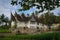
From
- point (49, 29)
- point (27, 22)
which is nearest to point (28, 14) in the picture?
point (27, 22)

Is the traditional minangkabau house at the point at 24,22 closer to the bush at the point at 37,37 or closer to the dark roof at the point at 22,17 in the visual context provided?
the dark roof at the point at 22,17

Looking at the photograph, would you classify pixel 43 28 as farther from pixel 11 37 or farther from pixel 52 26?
pixel 11 37

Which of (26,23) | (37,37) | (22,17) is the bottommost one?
(37,37)

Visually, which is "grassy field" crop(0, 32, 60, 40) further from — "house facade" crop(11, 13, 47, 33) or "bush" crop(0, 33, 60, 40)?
"house facade" crop(11, 13, 47, 33)

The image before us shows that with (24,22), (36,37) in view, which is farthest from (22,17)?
(36,37)

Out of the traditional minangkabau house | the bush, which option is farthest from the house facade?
the bush

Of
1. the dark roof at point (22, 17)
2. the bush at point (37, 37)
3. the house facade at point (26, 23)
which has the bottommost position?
the bush at point (37, 37)

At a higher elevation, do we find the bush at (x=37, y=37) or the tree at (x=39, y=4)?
the tree at (x=39, y=4)

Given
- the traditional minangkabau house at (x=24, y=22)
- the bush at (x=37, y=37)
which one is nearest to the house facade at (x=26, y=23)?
the traditional minangkabau house at (x=24, y=22)

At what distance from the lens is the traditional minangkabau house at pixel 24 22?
598cm

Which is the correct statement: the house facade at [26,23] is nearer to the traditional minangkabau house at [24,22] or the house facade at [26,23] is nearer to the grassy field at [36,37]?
the traditional minangkabau house at [24,22]

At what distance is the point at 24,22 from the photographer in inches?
237

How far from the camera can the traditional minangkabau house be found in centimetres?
598

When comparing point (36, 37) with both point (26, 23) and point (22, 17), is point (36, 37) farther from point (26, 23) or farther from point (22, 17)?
point (22, 17)
